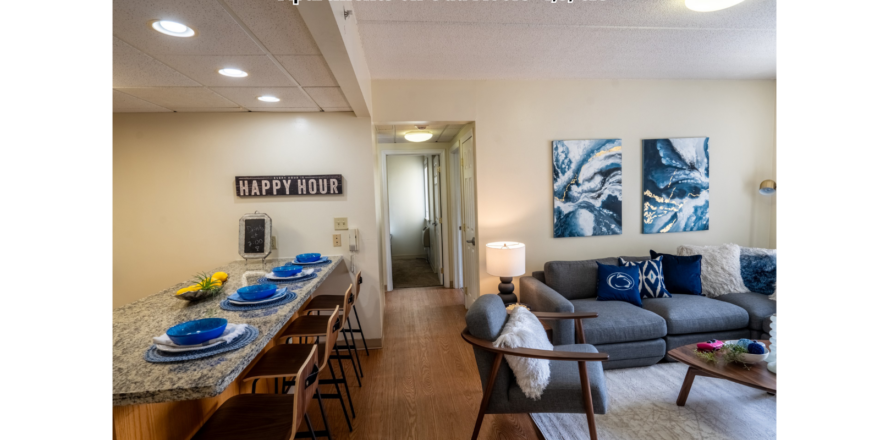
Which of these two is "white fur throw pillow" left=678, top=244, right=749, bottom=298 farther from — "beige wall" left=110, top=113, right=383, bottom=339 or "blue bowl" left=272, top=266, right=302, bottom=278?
"blue bowl" left=272, top=266, right=302, bottom=278

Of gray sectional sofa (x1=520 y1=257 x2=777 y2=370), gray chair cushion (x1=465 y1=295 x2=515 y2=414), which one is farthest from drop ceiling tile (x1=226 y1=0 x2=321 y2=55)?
gray sectional sofa (x1=520 y1=257 x2=777 y2=370)

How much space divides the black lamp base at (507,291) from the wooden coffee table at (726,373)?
1196mm

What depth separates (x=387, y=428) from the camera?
2158 mm

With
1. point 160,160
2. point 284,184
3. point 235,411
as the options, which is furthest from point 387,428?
point 160,160

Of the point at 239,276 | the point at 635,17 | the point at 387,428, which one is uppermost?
the point at 635,17

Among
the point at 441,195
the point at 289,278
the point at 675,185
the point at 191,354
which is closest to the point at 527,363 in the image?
the point at 191,354

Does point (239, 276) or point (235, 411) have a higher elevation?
point (239, 276)

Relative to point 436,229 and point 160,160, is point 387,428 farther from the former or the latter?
point 436,229

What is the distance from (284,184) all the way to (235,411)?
6.76 ft

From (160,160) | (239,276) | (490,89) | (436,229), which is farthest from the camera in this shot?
(436,229)

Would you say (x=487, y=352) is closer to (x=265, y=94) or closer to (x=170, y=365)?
(x=170, y=365)

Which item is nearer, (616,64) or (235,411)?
(235,411)

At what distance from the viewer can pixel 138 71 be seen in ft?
6.79
